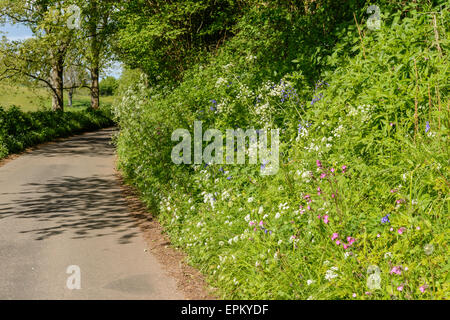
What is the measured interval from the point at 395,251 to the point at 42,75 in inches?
930

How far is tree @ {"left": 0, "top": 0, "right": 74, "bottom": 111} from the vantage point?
20520 millimetres

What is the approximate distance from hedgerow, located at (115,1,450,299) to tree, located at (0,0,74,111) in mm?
15272

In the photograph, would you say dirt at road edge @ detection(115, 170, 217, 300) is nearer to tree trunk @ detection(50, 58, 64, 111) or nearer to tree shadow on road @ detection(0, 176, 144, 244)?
tree shadow on road @ detection(0, 176, 144, 244)

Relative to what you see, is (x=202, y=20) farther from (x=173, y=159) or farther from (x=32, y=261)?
(x=32, y=261)

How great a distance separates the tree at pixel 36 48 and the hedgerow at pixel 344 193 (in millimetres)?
15272

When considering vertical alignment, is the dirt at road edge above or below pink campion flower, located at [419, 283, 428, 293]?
below

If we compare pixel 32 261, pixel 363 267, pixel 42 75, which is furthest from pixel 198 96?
pixel 42 75

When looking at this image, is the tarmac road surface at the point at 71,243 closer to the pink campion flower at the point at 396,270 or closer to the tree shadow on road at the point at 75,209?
the tree shadow on road at the point at 75,209

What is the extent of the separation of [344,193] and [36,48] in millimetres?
21595

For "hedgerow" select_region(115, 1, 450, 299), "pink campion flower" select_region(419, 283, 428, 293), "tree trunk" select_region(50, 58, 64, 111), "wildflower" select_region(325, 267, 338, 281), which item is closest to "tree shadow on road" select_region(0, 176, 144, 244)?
"hedgerow" select_region(115, 1, 450, 299)

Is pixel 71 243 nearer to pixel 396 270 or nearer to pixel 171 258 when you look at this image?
pixel 171 258

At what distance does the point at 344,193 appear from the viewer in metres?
4.55

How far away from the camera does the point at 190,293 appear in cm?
507
